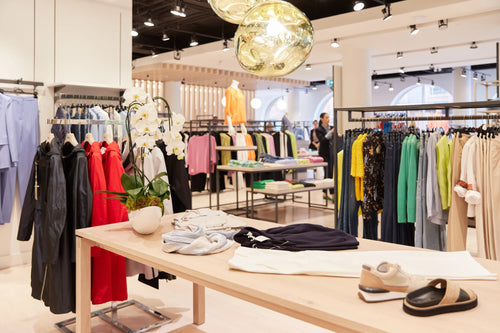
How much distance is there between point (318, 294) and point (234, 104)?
610 centimetres

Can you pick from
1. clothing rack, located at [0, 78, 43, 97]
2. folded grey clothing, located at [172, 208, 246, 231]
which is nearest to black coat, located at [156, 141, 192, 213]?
folded grey clothing, located at [172, 208, 246, 231]

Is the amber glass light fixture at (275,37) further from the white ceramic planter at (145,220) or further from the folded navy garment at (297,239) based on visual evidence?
the white ceramic planter at (145,220)

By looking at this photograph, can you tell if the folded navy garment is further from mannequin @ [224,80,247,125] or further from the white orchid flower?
mannequin @ [224,80,247,125]

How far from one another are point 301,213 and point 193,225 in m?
5.48

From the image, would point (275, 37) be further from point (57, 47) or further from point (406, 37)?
point (406, 37)

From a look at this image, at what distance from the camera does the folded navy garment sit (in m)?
1.87

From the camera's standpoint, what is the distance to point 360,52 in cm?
945

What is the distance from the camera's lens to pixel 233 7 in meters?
1.99

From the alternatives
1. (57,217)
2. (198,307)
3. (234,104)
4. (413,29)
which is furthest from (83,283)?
(413,29)

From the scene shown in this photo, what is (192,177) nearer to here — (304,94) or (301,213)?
(301,213)

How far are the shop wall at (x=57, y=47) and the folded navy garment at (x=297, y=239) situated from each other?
326 cm

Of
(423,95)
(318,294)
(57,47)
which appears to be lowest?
(318,294)

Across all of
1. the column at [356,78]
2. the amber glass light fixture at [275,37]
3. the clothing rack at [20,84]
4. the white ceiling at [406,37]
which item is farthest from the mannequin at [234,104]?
the amber glass light fixture at [275,37]

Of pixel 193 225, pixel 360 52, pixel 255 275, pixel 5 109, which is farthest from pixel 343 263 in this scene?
pixel 360 52
